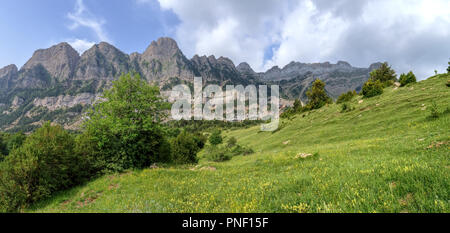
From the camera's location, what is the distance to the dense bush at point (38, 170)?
43.2 ft

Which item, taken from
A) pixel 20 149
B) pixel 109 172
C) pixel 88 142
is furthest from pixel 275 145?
pixel 20 149

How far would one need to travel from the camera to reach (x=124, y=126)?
17250 mm

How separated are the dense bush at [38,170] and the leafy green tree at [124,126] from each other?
2266 millimetres

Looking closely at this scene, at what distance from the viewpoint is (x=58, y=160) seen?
621 inches

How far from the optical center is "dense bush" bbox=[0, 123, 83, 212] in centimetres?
1317

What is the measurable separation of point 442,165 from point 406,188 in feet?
8.16

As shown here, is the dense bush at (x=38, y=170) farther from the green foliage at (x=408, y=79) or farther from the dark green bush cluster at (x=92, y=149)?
the green foliage at (x=408, y=79)

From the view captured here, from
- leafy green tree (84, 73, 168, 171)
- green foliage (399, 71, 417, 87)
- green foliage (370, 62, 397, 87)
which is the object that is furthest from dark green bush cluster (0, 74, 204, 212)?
green foliage (370, 62, 397, 87)

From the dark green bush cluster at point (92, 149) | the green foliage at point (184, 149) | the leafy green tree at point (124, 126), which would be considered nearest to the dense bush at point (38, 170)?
the dark green bush cluster at point (92, 149)

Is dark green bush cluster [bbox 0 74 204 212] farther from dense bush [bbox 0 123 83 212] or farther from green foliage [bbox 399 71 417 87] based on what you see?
green foliage [bbox 399 71 417 87]

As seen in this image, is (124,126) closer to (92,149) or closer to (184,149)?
(92,149)

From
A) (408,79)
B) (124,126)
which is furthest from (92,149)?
(408,79)

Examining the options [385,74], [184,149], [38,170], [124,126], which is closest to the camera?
[38,170]

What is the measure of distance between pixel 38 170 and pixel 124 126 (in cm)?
736
